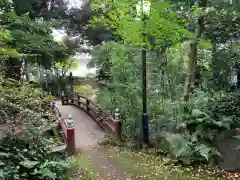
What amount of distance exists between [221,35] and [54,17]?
7.95 metres

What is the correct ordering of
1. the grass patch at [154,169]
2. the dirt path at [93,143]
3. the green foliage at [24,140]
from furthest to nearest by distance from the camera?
the dirt path at [93,143]
the grass patch at [154,169]
the green foliage at [24,140]

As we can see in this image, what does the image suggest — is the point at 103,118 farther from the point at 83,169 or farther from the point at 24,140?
the point at 24,140

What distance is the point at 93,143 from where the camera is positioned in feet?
23.2

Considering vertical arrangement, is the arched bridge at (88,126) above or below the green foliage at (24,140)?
below

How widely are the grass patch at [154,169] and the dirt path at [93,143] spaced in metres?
0.21

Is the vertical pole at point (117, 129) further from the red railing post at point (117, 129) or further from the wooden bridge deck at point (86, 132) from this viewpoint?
the wooden bridge deck at point (86, 132)

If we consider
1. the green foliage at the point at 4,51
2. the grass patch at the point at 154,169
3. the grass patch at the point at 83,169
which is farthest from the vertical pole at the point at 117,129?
the green foliage at the point at 4,51

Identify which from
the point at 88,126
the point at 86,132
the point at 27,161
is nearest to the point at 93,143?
the point at 86,132

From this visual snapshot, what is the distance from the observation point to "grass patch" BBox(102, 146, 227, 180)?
14.2 ft

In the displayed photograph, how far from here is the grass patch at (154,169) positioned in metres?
4.34

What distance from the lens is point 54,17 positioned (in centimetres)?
1145

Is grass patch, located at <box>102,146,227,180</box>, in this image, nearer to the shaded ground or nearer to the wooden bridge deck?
the shaded ground

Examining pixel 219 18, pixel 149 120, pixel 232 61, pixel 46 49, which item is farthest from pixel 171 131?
pixel 46 49

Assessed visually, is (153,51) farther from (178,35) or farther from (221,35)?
(221,35)
